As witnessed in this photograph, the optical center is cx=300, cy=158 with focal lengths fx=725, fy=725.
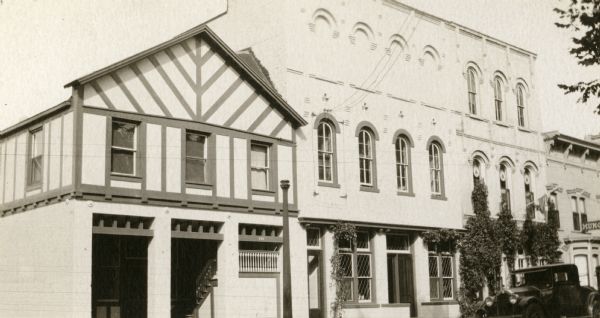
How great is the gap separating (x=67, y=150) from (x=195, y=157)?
385 centimetres

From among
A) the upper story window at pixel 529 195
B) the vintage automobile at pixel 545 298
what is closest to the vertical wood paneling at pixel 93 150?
the vintage automobile at pixel 545 298

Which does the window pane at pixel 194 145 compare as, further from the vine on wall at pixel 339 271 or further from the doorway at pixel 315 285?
the vine on wall at pixel 339 271

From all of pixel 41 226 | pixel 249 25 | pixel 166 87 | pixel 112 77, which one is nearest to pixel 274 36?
pixel 249 25

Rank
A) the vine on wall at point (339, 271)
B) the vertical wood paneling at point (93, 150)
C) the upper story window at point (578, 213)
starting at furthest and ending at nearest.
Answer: the upper story window at point (578, 213) → the vine on wall at point (339, 271) → the vertical wood paneling at point (93, 150)

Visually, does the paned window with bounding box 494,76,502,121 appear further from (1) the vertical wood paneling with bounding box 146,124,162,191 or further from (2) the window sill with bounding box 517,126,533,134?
(1) the vertical wood paneling with bounding box 146,124,162,191

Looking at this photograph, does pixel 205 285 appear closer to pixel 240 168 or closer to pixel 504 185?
pixel 240 168

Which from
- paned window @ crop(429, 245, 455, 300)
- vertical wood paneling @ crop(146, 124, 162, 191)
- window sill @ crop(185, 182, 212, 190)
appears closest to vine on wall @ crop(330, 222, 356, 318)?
paned window @ crop(429, 245, 455, 300)

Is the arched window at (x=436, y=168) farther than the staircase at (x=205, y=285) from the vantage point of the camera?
Yes

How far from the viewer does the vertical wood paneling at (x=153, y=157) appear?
790 inches

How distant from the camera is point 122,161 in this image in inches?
780

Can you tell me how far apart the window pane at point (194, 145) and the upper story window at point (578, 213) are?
2310 centimetres

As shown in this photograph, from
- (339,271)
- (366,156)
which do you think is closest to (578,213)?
(366,156)

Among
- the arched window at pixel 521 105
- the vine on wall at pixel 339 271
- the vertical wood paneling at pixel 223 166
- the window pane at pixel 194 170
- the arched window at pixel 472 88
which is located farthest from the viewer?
the arched window at pixel 521 105

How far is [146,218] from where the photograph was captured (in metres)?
20.1
